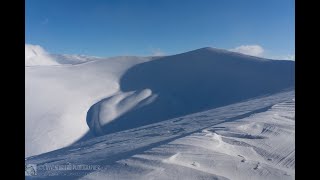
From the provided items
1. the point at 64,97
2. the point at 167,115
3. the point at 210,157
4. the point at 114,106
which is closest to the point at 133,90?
the point at 114,106

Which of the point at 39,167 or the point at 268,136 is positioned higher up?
the point at 268,136

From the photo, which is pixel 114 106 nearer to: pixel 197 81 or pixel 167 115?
pixel 167 115

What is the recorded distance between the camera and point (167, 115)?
12.0m

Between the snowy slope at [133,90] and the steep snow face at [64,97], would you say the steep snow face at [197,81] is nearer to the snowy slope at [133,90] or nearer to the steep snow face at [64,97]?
the snowy slope at [133,90]

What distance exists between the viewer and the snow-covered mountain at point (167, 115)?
4277 mm

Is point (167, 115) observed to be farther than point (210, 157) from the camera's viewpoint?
Yes

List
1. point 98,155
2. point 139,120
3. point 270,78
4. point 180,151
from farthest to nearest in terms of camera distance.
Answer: point 270,78 → point 139,120 → point 98,155 → point 180,151

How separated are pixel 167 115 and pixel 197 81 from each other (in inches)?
202

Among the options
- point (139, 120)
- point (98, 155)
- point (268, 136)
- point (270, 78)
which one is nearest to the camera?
point (268, 136)
